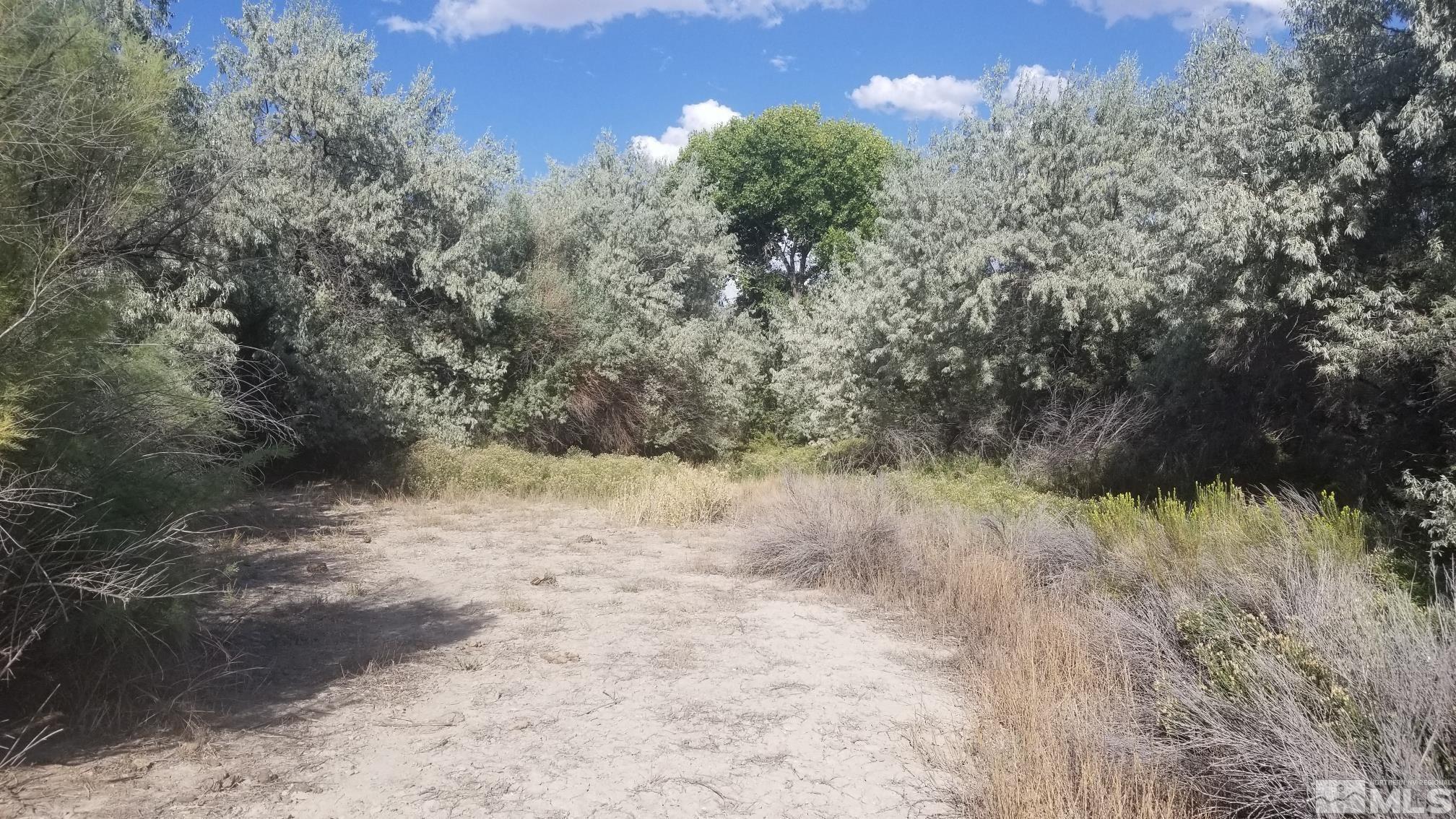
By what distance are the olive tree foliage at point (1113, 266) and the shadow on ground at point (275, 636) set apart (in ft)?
28.8

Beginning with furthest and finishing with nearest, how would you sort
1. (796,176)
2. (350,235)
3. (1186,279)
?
(796,176) < (350,235) < (1186,279)

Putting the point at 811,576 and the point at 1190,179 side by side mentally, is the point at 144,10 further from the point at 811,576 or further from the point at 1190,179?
the point at 1190,179

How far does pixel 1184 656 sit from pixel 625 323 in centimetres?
1521

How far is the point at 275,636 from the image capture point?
691 centimetres

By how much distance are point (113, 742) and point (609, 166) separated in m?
18.9

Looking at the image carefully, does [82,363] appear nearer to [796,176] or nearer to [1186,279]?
[1186,279]

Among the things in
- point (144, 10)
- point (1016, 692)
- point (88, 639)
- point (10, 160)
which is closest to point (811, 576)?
point (1016, 692)

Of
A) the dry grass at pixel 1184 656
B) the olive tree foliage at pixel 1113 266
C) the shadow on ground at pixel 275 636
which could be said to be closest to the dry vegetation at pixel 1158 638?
the dry grass at pixel 1184 656

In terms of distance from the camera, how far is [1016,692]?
5055 millimetres

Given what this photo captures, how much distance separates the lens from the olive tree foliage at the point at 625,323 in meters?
18.5

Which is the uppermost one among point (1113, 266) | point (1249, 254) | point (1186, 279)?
point (1113, 266)

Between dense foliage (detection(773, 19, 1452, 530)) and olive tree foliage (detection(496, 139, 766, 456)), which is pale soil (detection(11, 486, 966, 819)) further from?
olive tree foliage (detection(496, 139, 766, 456))

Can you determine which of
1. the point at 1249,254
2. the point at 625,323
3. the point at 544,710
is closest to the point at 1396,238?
the point at 1249,254

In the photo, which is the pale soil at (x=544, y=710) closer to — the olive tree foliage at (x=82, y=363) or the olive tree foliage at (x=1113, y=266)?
the olive tree foliage at (x=82, y=363)
